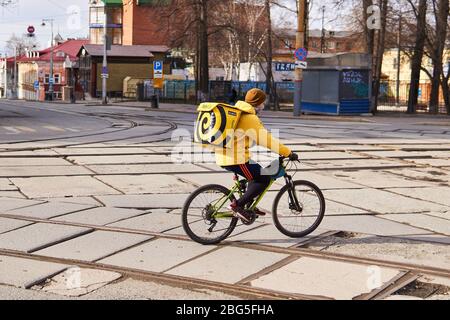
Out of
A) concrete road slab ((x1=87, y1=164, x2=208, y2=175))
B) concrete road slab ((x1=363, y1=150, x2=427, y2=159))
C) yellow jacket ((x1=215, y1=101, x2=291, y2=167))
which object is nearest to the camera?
yellow jacket ((x1=215, y1=101, x2=291, y2=167))

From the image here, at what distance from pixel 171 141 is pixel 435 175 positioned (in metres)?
7.64

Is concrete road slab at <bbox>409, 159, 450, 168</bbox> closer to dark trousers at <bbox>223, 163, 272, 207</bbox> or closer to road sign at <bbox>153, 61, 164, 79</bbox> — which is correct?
dark trousers at <bbox>223, 163, 272, 207</bbox>

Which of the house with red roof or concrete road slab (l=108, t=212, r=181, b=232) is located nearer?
concrete road slab (l=108, t=212, r=181, b=232)

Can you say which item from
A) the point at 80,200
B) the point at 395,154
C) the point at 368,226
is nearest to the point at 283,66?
the point at 395,154

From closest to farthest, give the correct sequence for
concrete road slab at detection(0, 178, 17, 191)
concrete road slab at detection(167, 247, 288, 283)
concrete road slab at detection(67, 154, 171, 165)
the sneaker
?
1. concrete road slab at detection(167, 247, 288, 283)
2. the sneaker
3. concrete road slab at detection(0, 178, 17, 191)
4. concrete road slab at detection(67, 154, 171, 165)

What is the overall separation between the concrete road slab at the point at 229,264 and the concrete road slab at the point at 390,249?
0.66m

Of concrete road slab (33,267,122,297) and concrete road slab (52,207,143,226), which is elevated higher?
concrete road slab (52,207,143,226)

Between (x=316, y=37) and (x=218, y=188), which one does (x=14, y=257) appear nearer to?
(x=218, y=188)

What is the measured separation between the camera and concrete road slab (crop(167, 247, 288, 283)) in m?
5.71

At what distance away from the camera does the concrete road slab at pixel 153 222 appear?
7.48 meters

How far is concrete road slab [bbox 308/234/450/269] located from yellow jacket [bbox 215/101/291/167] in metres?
1.12

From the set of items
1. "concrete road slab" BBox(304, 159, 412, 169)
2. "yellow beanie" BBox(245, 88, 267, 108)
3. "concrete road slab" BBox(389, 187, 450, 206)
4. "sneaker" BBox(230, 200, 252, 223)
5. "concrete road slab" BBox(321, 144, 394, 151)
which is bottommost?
"concrete road slab" BBox(389, 187, 450, 206)

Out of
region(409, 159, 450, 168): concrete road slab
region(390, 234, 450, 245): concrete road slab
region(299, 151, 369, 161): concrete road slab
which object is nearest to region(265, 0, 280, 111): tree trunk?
region(299, 151, 369, 161): concrete road slab
